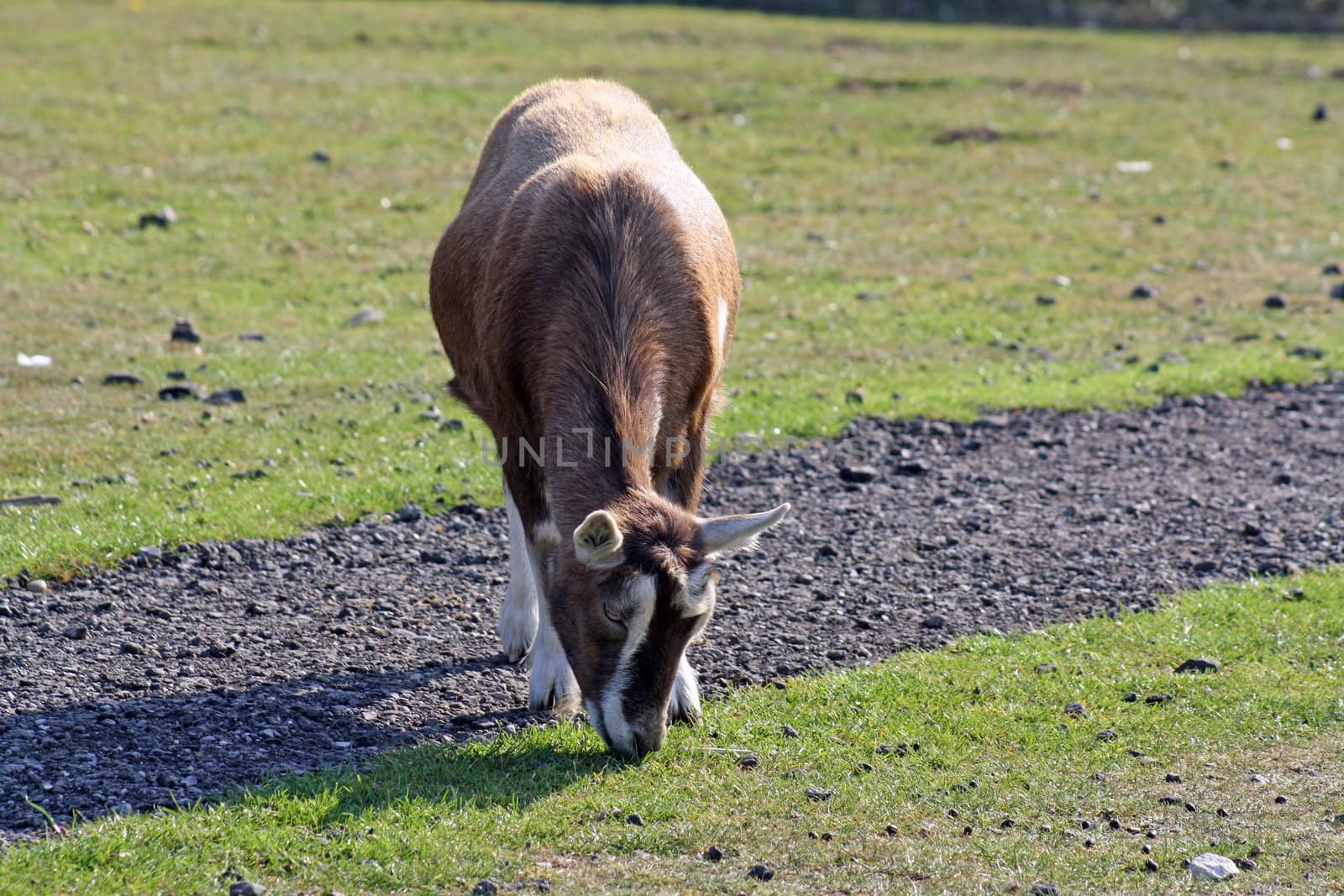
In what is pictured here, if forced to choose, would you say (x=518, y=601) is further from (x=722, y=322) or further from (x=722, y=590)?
(x=722, y=322)

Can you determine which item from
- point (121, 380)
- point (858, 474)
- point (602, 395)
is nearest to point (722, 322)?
point (602, 395)

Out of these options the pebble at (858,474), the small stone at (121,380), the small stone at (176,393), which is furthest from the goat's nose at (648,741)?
the small stone at (121,380)

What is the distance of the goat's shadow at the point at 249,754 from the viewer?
19.8 feet

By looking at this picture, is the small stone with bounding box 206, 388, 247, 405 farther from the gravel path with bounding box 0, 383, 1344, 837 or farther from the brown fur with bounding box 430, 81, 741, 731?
the brown fur with bounding box 430, 81, 741, 731

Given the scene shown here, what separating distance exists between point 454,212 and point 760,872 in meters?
13.8

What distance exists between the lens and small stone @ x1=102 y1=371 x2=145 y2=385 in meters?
12.1

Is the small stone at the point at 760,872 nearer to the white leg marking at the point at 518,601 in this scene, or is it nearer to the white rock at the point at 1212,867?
the white rock at the point at 1212,867

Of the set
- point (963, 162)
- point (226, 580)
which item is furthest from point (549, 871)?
point (963, 162)

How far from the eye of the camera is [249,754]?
6.48 m

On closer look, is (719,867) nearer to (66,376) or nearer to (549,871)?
(549,871)

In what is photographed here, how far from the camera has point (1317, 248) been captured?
1805 centimetres

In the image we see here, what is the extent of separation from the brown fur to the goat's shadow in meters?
0.60

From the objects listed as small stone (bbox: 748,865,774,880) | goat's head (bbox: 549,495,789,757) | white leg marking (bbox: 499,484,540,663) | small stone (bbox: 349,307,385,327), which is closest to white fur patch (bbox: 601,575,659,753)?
goat's head (bbox: 549,495,789,757)

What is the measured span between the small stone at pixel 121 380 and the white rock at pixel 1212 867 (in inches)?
369
